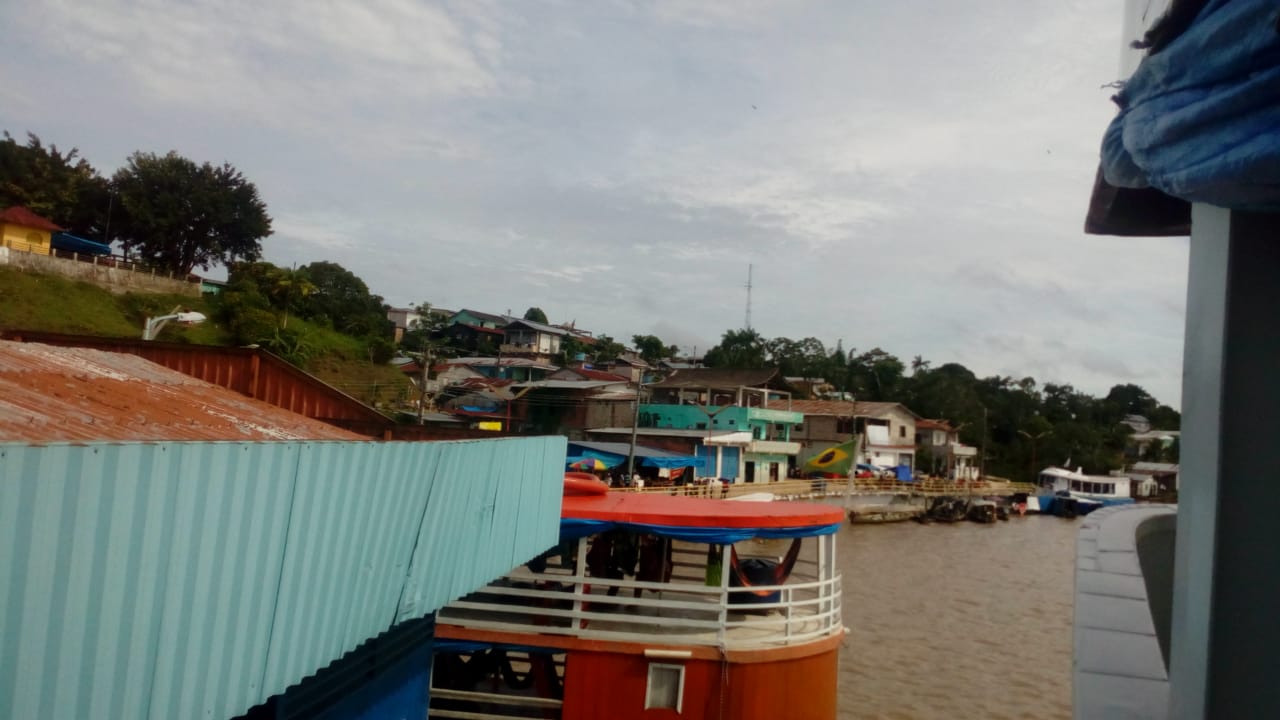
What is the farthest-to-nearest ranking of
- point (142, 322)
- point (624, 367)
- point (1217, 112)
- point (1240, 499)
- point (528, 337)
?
1. point (528, 337)
2. point (624, 367)
3. point (142, 322)
4. point (1240, 499)
5. point (1217, 112)

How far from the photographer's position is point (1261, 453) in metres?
2.02

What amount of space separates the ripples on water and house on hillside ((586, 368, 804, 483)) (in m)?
7.30

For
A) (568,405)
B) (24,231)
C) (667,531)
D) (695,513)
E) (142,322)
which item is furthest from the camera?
(568,405)

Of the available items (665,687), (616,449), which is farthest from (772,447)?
(665,687)

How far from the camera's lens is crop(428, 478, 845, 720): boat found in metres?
8.44

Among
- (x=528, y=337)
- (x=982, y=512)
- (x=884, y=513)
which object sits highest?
(x=528, y=337)

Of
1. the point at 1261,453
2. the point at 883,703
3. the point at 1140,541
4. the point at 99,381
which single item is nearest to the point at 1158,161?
the point at 1261,453

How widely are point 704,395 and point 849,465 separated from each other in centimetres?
795

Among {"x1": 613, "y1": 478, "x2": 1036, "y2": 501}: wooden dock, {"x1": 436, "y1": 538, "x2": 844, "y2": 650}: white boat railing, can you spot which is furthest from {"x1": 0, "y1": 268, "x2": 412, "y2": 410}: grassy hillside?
{"x1": 436, "y1": 538, "x2": 844, "y2": 650}: white boat railing

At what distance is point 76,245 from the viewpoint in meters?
38.0

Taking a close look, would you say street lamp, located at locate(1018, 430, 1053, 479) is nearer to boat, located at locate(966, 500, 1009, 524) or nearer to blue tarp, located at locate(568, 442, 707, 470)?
boat, located at locate(966, 500, 1009, 524)

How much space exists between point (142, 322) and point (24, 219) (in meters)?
6.43

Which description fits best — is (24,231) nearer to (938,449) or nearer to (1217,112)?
(1217,112)

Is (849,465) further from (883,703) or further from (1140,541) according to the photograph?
(1140,541)
